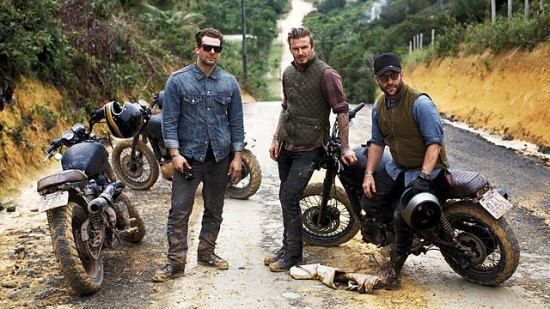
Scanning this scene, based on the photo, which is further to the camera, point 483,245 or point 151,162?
point 151,162

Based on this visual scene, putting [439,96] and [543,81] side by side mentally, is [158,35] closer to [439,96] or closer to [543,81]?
[439,96]

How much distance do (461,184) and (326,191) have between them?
124cm

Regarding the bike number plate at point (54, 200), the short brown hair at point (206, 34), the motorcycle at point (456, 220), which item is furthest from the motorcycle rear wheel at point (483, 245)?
the bike number plate at point (54, 200)

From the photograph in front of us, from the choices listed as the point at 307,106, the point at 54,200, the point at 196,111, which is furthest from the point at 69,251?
the point at 307,106

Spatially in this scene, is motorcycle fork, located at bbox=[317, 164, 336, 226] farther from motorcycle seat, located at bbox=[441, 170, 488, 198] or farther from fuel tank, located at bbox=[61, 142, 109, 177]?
fuel tank, located at bbox=[61, 142, 109, 177]

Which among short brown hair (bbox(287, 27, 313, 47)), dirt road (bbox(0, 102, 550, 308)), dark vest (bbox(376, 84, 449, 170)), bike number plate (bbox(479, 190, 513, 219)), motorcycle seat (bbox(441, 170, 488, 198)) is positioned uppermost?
short brown hair (bbox(287, 27, 313, 47))

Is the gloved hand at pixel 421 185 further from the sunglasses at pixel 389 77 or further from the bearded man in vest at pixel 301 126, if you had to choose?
the sunglasses at pixel 389 77

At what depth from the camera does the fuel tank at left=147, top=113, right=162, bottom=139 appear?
23.1ft

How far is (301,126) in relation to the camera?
4582 millimetres

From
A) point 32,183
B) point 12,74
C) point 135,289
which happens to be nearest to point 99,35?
point 12,74

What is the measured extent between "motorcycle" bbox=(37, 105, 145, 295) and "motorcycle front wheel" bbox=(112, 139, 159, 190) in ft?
7.74

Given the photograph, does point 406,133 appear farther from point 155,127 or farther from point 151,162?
point 151,162

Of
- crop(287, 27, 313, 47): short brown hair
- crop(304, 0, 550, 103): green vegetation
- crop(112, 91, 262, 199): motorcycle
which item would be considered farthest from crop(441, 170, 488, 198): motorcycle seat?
crop(304, 0, 550, 103): green vegetation

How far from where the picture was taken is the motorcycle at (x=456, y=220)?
403 cm
